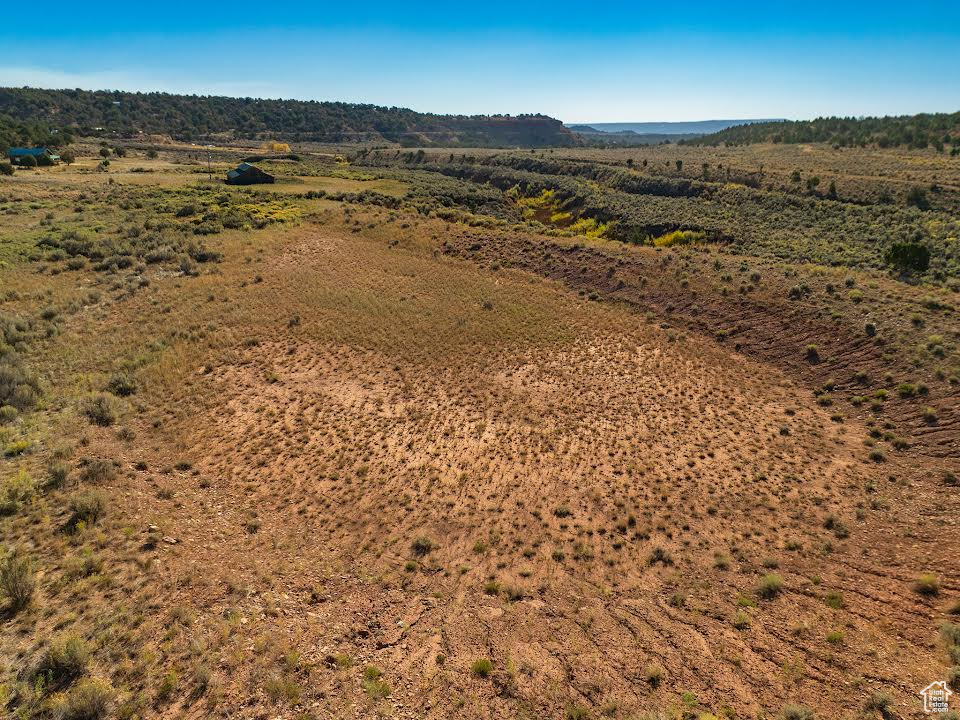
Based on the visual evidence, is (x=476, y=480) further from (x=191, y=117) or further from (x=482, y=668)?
(x=191, y=117)

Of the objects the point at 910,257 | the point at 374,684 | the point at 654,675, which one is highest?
the point at 910,257

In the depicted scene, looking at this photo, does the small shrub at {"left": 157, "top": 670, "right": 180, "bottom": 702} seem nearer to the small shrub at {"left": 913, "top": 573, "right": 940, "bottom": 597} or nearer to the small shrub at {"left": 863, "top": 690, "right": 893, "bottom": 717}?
the small shrub at {"left": 863, "top": 690, "right": 893, "bottom": 717}

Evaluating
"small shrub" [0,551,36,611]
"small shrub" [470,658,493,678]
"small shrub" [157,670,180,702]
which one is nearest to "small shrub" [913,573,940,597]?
"small shrub" [470,658,493,678]

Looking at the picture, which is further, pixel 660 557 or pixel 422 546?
pixel 422 546

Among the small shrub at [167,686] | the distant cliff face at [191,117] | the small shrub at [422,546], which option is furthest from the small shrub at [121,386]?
the distant cliff face at [191,117]

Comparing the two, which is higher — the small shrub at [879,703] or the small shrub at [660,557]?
the small shrub at [879,703]

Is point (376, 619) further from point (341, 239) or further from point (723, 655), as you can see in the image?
point (341, 239)

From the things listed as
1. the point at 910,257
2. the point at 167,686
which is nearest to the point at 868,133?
the point at 910,257


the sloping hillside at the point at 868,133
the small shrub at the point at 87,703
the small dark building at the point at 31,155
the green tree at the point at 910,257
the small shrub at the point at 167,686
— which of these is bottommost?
the small shrub at the point at 167,686

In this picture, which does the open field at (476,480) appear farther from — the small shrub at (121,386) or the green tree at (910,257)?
the green tree at (910,257)

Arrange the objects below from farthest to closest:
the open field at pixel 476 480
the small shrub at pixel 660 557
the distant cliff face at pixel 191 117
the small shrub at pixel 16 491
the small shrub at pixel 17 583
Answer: the distant cliff face at pixel 191 117, the small shrub at pixel 660 557, the small shrub at pixel 16 491, the small shrub at pixel 17 583, the open field at pixel 476 480
